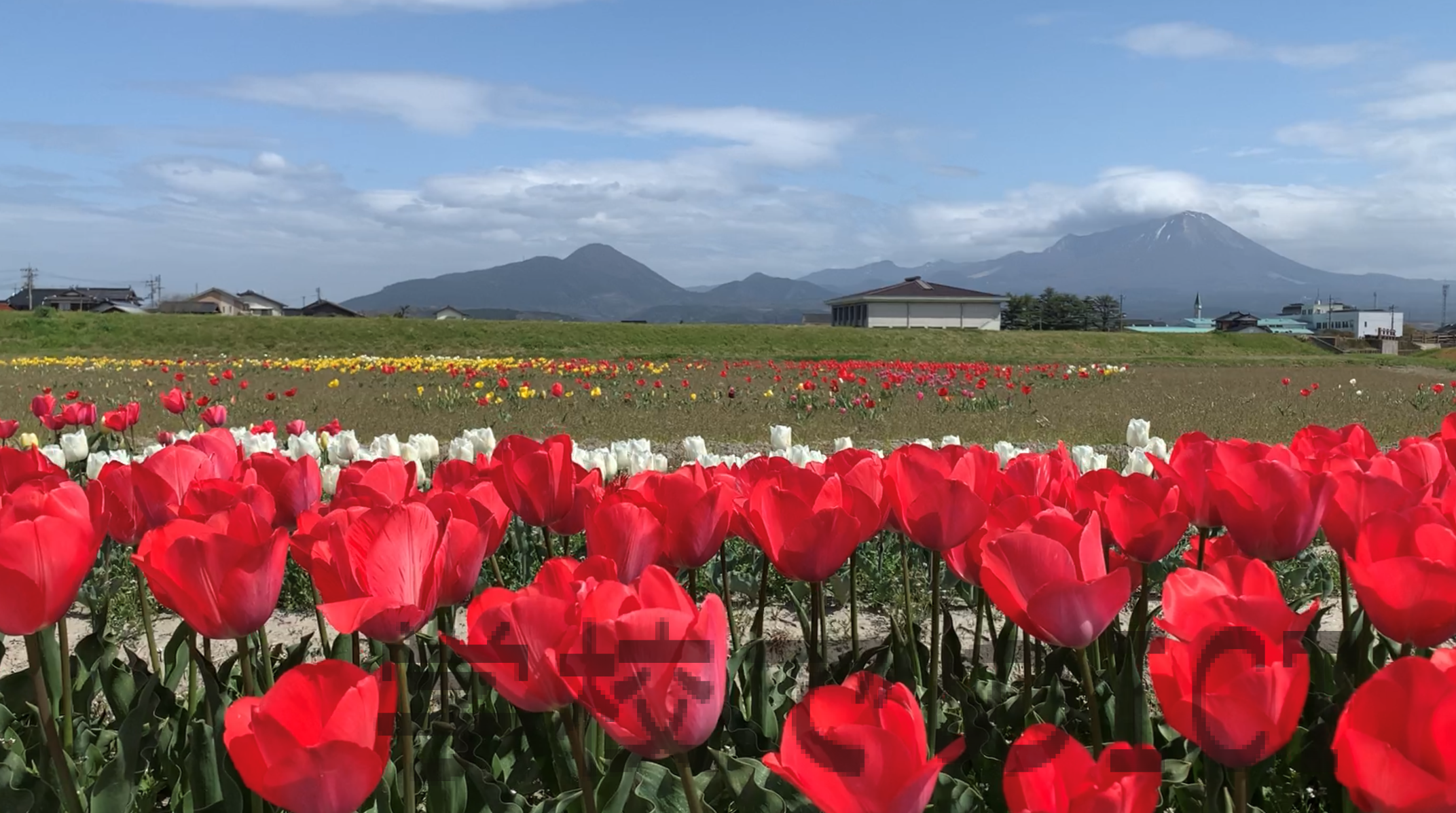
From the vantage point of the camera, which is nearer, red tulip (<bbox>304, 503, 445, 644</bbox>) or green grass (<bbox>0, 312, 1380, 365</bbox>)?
red tulip (<bbox>304, 503, 445, 644</bbox>)

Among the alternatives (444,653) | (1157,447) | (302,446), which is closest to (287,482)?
(444,653)

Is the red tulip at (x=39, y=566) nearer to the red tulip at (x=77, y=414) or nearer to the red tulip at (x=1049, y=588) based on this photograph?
the red tulip at (x=1049, y=588)

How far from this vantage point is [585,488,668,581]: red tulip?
1543 mm

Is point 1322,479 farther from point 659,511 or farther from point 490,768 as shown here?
point 490,768

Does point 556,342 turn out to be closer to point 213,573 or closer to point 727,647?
point 213,573

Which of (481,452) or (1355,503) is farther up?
(1355,503)

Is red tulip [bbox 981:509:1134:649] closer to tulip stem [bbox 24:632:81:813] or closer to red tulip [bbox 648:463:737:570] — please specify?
red tulip [bbox 648:463:737:570]

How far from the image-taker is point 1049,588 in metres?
1.25

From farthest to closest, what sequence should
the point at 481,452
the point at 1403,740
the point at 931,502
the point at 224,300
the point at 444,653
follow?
the point at 224,300, the point at 481,452, the point at 444,653, the point at 931,502, the point at 1403,740

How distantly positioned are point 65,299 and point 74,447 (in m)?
117

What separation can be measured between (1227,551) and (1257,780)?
49 centimetres

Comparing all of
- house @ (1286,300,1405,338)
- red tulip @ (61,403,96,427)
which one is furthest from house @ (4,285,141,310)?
house @ (1286,300,1405,338)

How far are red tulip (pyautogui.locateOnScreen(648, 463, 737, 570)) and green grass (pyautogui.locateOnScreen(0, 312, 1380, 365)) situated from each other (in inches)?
1199

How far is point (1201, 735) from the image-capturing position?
102 centimetres
